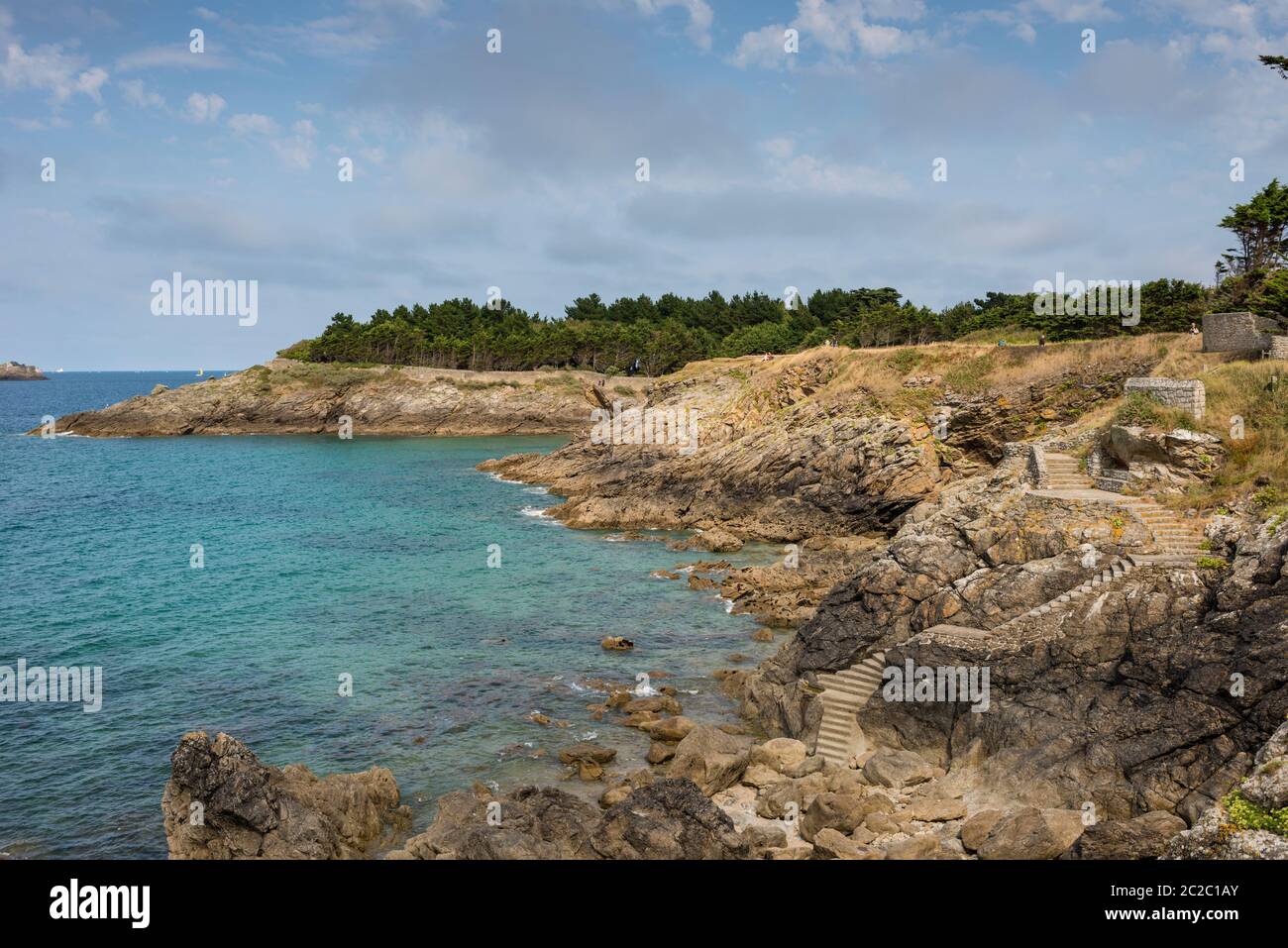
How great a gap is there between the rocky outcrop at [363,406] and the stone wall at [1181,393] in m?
88.2

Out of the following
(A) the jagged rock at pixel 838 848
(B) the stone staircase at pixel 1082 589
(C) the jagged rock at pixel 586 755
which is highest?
(B) the stone staircase at pixel 1082 589

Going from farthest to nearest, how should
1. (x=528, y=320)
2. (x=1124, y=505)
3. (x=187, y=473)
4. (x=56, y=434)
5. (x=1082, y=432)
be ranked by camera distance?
(x=528, y=320)
(x=56, y=434)
(x=187, y=473)
(x=1082, y=432)
(x=1124, y=505)

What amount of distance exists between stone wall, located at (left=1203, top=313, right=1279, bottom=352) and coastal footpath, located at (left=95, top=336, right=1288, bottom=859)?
0.97m

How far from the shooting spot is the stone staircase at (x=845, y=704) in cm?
2245

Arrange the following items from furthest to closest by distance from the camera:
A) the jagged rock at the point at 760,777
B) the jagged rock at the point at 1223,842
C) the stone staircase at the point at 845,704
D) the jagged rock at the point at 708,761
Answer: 1. the stone staircase at the point at 845,704
2. the jagged rock at the point at 760,777
3. the jagged rock at the point at 708,761
4. the jagged rock at the point at 1223,842

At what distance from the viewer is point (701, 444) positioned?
59.2 meters

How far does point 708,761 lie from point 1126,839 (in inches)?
356

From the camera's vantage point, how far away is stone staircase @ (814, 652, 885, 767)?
22.5m

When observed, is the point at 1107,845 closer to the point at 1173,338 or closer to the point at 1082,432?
the point at 1082,432

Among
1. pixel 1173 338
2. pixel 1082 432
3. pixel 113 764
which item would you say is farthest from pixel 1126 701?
pixel 1173 338

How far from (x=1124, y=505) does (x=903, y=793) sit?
1043cm

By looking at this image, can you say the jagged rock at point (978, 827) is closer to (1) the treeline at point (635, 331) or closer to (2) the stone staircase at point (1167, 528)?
(2) the stone staircase at point (1167, 528)

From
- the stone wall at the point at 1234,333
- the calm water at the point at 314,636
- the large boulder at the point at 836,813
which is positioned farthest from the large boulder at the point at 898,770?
the stone wall at the point at 1234,333

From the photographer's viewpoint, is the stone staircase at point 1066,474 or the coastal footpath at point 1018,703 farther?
the stone staircase at point 1066,474
